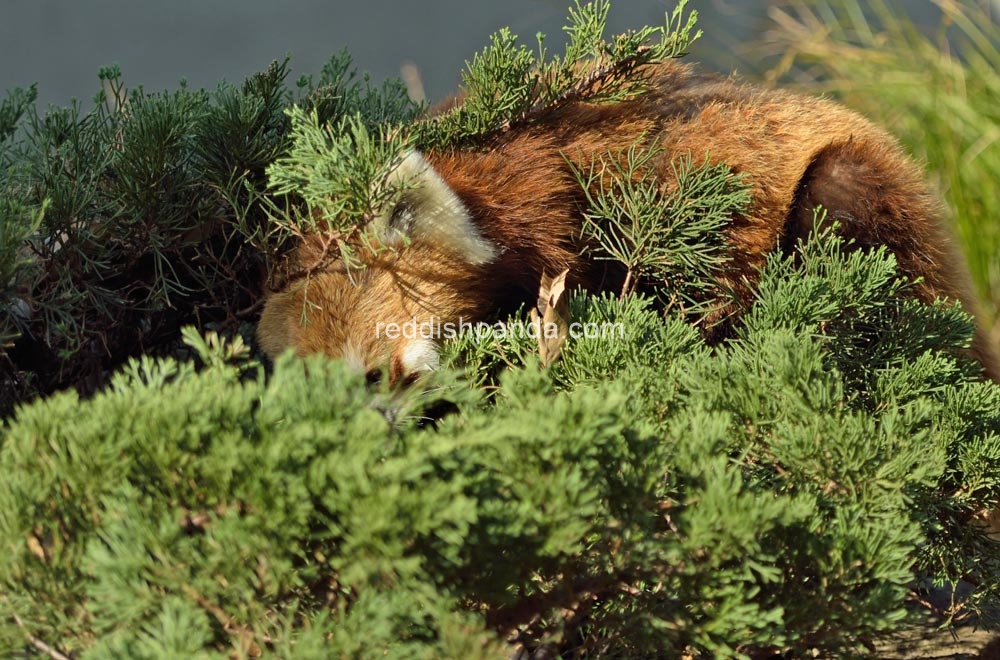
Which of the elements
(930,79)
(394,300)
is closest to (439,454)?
(394,300)

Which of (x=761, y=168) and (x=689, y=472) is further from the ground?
(x=761, y=168)

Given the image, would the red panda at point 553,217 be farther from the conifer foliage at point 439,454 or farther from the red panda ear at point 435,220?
the conifer foliage at point 439,454

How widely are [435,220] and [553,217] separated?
282 millimetres

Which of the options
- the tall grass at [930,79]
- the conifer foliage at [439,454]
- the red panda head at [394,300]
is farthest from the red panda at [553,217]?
the tall grass at [930,79]

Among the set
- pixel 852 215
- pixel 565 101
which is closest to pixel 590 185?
pixel 565 101

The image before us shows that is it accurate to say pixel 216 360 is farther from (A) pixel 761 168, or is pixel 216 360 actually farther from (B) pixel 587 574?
(A) pixel 761 168

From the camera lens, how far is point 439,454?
114 centimetres

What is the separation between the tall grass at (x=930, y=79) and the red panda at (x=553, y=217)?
5.63 feet

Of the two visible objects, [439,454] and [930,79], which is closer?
[439,454]

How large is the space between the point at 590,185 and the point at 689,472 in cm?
105

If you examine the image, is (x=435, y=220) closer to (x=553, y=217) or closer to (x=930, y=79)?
(x=553, y=217)

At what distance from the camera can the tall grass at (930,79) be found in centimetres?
414

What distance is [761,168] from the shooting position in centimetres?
242

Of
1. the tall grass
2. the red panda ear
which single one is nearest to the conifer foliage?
the red panda ear
